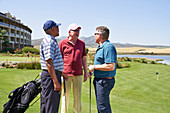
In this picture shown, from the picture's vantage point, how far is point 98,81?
2.77 metres

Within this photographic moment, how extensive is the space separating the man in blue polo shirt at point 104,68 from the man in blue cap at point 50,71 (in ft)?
2.07

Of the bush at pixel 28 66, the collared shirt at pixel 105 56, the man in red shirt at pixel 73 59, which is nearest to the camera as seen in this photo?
the collared shirt at pixel 105 56

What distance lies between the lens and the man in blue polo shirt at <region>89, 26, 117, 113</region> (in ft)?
8.70

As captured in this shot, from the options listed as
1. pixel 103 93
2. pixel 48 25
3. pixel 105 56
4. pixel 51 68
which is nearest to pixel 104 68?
pixel 105 56

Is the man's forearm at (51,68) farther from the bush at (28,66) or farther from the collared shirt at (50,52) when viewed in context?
the bush at (28,66)

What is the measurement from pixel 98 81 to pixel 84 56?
3.37ft

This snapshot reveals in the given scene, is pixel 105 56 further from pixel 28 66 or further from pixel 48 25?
pixel 28 66

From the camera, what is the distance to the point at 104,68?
8.71ft

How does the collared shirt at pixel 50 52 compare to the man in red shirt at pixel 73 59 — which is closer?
the collared shirt at pixel 50 52

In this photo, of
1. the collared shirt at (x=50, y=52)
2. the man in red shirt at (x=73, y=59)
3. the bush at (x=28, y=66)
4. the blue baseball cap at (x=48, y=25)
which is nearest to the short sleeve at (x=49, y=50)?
the collared shirt at (x=50, y=52)

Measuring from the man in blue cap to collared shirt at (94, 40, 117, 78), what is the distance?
2.13 feet

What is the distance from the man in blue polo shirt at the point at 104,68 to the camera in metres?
2.65

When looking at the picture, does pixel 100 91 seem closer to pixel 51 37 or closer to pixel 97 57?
pixel 97 57

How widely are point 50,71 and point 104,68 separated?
86 centimetres
